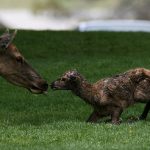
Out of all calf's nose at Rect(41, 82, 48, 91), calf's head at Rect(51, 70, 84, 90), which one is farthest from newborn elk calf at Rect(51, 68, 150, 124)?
calf's nose at Rect(41, 82, 48, 91)

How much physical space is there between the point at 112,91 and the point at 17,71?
5.09 ft

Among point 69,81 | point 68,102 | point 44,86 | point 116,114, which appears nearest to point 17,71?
point 44,86

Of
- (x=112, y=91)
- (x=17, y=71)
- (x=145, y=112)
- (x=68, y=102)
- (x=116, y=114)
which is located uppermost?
(x=17, y=71)

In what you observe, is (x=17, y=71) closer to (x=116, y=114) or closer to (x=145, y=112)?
(x=116, y=114)

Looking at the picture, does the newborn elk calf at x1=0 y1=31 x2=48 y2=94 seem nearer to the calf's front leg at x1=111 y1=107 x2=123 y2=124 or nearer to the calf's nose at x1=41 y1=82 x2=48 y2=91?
the calf's nose at x1=41 y1=82 x2=48 y2=91

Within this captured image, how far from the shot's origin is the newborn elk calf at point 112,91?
42.6ft

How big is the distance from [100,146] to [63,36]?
16175 mm

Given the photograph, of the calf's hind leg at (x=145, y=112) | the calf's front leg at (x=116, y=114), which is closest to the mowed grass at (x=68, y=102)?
the calf's front leg at (x=116, y=114)

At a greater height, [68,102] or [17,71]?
[17,71]

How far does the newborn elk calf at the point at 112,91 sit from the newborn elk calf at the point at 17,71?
34 cm

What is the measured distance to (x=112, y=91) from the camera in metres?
13.0

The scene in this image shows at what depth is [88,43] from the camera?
25.7 m

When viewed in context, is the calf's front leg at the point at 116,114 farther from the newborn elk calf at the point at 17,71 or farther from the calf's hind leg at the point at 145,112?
the newborn elk calf at the point at 17,71

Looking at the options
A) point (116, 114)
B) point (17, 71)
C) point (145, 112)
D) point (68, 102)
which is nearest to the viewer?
point (116, 114)
